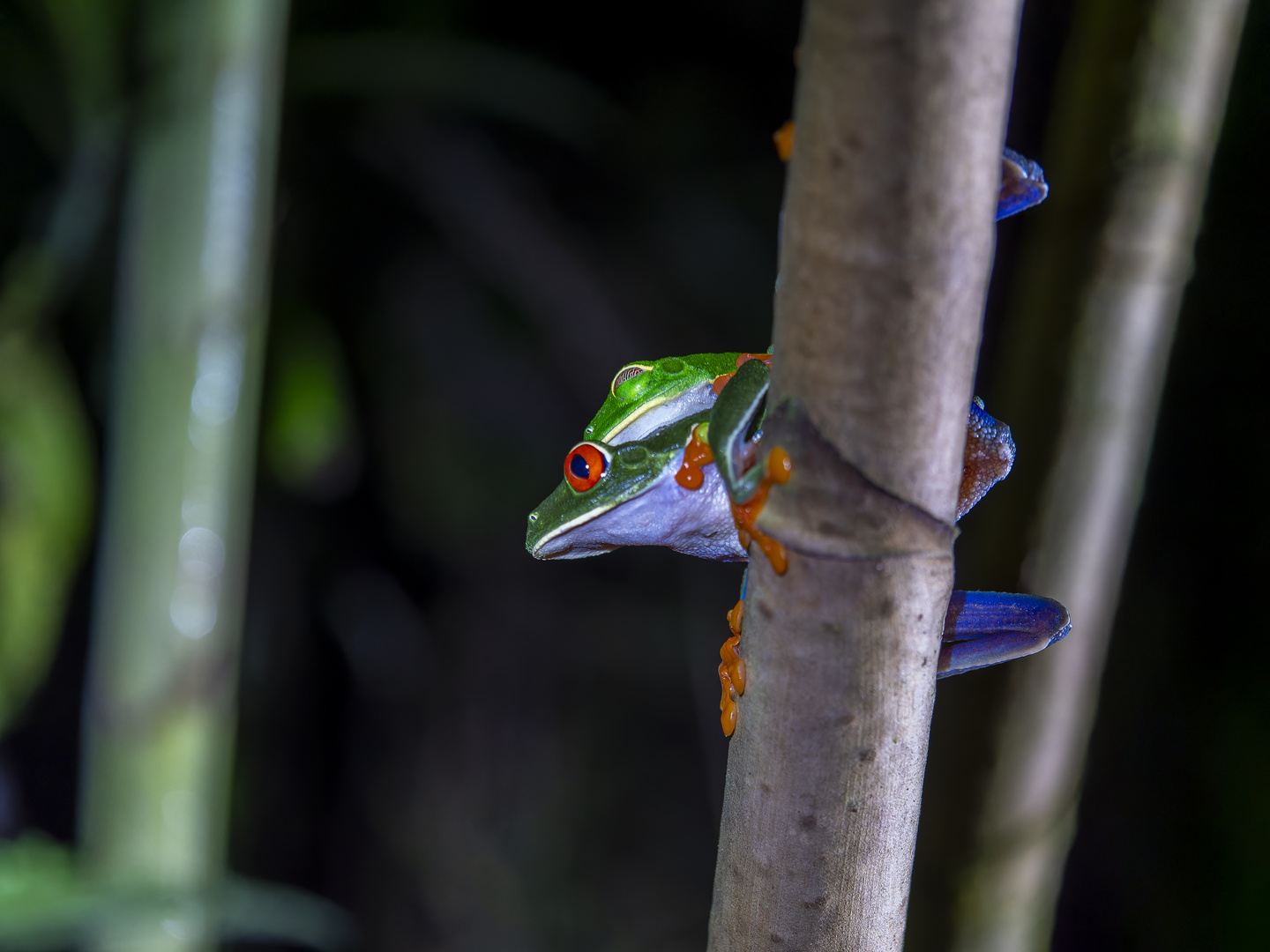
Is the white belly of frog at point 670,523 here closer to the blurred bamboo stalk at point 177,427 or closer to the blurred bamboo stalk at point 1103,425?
the blurred bamboo stalk at point 1103,425

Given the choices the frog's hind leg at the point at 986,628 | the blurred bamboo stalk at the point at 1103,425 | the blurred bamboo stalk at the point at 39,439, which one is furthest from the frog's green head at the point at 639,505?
the blurred bamboo stalk at the point at 39,439

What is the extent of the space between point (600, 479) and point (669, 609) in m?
2.17

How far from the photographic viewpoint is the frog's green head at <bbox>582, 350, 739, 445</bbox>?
62cm

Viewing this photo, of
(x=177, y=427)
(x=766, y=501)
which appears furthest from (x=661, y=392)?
(x=177, y=427)

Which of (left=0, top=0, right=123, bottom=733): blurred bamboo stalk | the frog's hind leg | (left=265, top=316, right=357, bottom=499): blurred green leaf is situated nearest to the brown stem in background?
the frog's hind leg

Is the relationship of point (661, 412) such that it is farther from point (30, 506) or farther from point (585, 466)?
point (30, 506)

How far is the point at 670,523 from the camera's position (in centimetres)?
61

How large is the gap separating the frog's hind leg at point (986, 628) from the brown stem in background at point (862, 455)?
0.41ft

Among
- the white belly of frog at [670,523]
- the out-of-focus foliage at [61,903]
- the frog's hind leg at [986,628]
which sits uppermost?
the white belly of frog at [670,523]

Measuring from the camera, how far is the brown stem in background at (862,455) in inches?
12.8

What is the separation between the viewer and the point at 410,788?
2.84m

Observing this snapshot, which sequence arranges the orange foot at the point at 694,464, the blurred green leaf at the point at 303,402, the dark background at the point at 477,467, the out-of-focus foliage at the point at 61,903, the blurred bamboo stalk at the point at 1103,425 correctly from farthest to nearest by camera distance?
the dark background at the point at 477,467 < the blurred green leaf at the point at 303,402 < the out-of-focus foliage at the point at 61,903 < the blurred bamboo stalk at the point at 1103,425 < the orange foot at the point at 694,464

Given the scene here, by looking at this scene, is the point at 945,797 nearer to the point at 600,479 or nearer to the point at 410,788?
the point at 600,479

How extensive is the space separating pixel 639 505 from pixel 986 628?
0.22 metres
